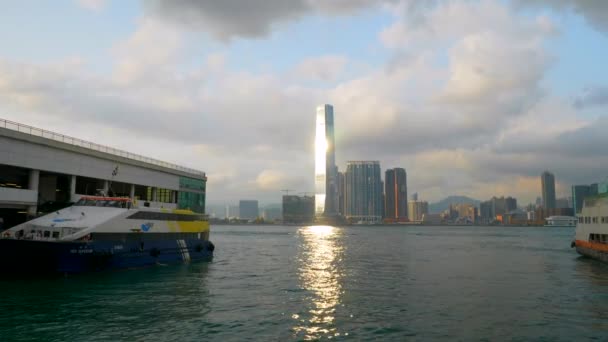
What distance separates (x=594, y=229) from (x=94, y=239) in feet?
200

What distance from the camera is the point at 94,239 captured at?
35031 mm

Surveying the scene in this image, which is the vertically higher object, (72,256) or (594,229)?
(594,229)

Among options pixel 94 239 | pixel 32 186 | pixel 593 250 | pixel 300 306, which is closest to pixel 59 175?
pixel 32 186

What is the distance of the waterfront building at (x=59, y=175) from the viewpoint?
39438 mm

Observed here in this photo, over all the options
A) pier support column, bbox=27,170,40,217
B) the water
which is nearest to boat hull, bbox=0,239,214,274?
the water

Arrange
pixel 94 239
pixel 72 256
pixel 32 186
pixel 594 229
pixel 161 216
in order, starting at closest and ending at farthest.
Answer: pixel 72 256, pixel 94 239, pixel 32 186, pixel 161 216, pixel 594 229

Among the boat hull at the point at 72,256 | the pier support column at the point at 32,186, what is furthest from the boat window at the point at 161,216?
the pier support column at the point at 32,186

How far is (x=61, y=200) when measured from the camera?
4759 cm

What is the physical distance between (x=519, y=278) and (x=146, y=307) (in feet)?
109

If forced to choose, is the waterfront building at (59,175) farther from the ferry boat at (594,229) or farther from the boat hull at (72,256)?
the ferry boat at (594,229)

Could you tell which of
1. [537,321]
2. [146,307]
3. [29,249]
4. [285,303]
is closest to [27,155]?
[29,249]

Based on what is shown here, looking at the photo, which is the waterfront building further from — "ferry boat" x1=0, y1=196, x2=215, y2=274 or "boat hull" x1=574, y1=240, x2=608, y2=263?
"boat hull" x1=574, y1=240, x2=608, y2=263

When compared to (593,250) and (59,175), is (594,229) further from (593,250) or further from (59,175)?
(59,175)

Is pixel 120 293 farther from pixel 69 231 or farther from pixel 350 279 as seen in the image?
pixel 350 279
